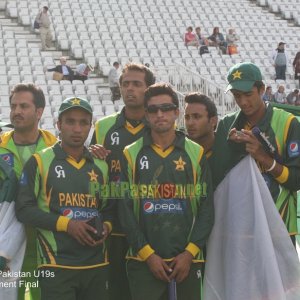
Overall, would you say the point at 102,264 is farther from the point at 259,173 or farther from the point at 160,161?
the point at 259,173

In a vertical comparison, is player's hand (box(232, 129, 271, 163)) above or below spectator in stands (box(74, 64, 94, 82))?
below

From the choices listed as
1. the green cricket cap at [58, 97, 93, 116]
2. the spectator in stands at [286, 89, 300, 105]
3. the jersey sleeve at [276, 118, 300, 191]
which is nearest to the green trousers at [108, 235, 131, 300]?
the green cricket cap at [58, 97, 93, 116]

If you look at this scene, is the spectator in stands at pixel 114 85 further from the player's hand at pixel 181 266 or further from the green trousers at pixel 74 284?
the player's hand at pixel 181 266

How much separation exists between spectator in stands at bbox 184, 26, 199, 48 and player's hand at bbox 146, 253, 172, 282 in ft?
49.6

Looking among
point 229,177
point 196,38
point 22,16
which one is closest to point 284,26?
point 196,38

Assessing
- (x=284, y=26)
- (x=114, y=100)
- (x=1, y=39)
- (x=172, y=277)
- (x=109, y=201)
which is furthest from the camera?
(x=284, y=26)

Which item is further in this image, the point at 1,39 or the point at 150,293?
the point at 1,39

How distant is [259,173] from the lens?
4.19 meters

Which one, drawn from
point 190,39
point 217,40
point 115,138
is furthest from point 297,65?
point 115,138

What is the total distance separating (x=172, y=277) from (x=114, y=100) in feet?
36.8

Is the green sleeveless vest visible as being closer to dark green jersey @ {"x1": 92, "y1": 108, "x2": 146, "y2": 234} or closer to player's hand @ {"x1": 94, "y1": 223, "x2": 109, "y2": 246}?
dark green jersey @ {"x1": 92, "y1": 108, "x2": 146, "y2": 234}

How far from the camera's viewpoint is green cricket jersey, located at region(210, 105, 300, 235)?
164 inches

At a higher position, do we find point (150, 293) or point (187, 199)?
point (187, 199)

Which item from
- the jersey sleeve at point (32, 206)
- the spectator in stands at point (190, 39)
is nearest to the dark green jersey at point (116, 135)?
the jersey sleeve at point (32, 206)
